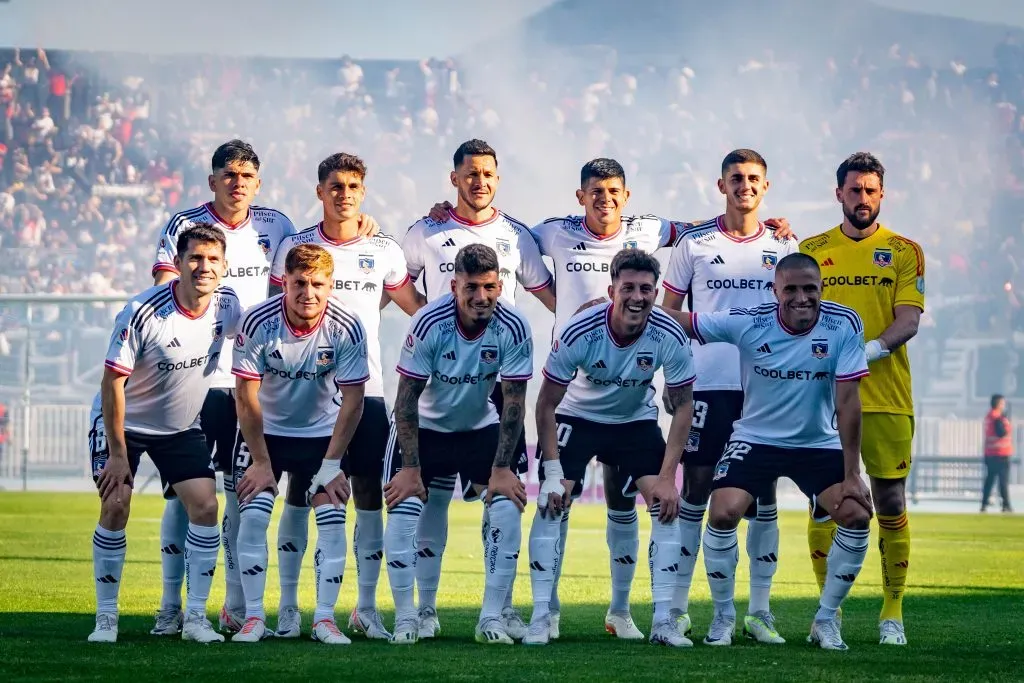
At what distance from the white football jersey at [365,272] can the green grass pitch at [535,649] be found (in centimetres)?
167

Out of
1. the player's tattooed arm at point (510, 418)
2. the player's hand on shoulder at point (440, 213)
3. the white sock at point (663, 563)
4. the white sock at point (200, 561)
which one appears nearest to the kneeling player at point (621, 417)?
the white sock at point (663, 563)

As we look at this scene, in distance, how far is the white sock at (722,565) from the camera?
6.84 meters

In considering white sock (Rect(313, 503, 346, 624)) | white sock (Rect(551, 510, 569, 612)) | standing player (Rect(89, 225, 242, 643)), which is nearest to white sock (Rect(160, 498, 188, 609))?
standing player (Rect(89, 225, 242, 643))

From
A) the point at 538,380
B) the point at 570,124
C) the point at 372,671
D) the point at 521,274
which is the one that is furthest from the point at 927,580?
the point at 570,124

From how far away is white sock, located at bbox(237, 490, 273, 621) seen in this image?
6633 mm

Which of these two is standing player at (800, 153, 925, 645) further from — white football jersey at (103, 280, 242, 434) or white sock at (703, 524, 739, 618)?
white football jersey at (103, 280, 242, 434)

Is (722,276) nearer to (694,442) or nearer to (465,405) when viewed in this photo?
(694,442)

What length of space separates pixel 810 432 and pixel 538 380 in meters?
17.4

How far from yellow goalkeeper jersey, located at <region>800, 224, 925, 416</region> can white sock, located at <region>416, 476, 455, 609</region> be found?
238 cm

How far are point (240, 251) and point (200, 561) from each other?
1.85 metres

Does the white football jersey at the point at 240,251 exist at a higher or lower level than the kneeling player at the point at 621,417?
higher

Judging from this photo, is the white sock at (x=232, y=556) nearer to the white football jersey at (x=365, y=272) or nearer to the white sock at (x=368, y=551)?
the white sock at (x=368, y=551)

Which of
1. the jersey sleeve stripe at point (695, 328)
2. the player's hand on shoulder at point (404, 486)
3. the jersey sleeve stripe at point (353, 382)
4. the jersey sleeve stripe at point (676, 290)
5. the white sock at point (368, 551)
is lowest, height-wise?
the white sock at point (368, 551)

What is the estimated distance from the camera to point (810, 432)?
22.4 feet
